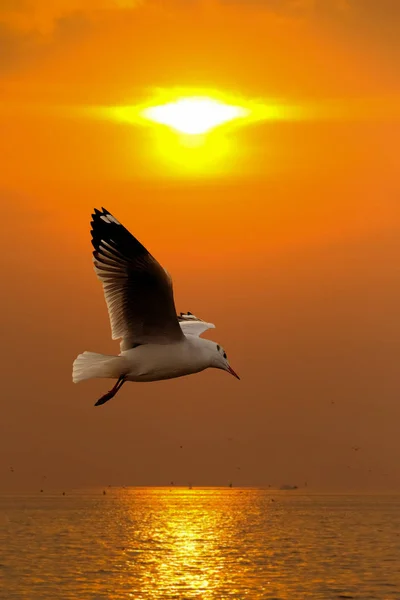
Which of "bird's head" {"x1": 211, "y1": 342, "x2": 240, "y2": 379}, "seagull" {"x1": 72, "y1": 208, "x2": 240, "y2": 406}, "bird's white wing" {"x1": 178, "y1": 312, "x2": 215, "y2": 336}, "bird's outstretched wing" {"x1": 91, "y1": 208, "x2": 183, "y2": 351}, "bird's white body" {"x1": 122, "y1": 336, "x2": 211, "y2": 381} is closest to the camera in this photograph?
"bird's outstretched wing" {"x1": 91, "y1": 208, "x2": 183, "y2": 351}

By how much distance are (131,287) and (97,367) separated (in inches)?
73.4

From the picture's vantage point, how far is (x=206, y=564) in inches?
2704

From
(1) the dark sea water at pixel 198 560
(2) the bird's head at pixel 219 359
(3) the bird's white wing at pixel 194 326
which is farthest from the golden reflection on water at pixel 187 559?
(2) the bird's head at pixel 219 359

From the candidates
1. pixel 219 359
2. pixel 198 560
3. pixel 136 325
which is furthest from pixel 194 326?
pixel 198 560

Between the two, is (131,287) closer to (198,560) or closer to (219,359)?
(219,359)

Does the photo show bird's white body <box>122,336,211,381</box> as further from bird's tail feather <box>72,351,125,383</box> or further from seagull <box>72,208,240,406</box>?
bird's tail feather <box>72,351,125,383</box>

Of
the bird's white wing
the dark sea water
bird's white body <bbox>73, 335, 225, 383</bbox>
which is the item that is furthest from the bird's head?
the dark sea water

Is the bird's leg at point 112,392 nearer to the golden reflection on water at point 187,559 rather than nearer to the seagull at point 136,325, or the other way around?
the seagull at point 136,325

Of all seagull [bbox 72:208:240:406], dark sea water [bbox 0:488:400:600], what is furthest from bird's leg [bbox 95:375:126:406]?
dark sea water [bbox 0:488:400:600]

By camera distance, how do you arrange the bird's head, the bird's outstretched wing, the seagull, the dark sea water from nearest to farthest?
1. the bird's outstretched wing
2. the seagull
3. the bird's head
4. the dark sea water

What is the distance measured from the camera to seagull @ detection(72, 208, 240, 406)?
2562cm

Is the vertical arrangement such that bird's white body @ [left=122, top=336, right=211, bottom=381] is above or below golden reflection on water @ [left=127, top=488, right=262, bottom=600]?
above

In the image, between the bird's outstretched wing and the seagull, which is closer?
the bird's outstretched wing

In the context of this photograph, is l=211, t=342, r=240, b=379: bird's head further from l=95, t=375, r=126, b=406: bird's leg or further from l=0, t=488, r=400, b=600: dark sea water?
l=0, t=488, r=400, b=600: dark sea water
